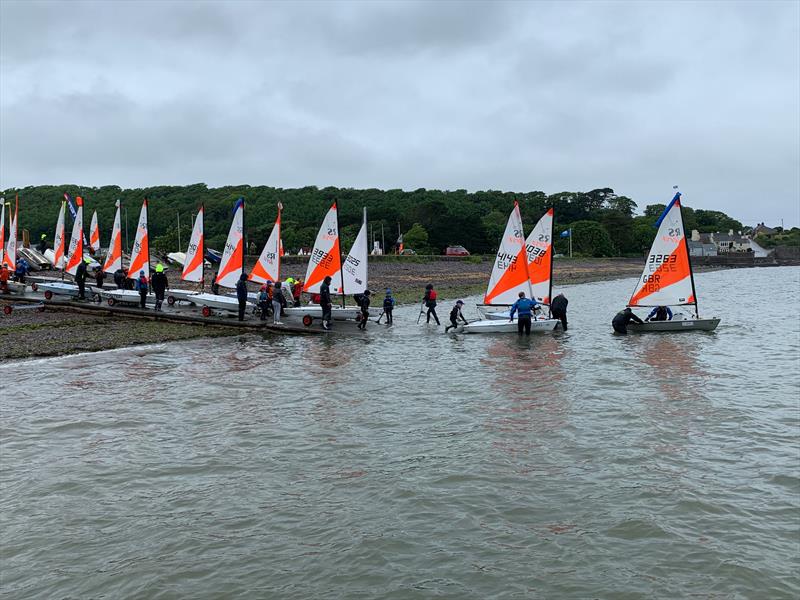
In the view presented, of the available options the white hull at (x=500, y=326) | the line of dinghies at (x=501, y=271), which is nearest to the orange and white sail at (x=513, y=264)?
the line of dinghies at (x=501, y=271)

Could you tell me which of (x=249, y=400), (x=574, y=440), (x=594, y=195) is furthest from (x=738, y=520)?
(x=594, y=195)

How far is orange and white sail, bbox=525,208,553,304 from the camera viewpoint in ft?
103

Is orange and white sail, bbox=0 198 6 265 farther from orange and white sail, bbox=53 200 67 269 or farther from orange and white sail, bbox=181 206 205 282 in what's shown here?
orange and white sail, bbox=181 206 205 282

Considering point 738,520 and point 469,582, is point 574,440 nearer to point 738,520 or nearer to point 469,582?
point 738,520

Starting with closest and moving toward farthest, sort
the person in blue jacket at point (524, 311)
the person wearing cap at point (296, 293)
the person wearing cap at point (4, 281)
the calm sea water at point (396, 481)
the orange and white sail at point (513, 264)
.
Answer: the calm sea water at point (396, 481), the person in blue jacket at point (524, 311), the orange and white sail at point (513, 264), the person wearing cap at point (296, 293), the person wearing cap at point (4, 281)

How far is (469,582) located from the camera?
8.24 m

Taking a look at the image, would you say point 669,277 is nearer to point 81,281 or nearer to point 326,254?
point 326,254

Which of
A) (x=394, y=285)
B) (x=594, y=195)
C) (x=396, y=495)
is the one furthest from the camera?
(x=594, y=195)

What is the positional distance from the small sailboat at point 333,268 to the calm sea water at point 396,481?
8.21 meters

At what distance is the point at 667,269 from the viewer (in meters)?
30.9

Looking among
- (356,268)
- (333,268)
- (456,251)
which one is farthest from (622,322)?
(456,251)

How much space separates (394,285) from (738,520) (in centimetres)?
4922

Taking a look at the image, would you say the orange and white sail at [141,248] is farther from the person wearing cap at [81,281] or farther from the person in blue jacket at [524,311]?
the person in blue jacket at [524,311]

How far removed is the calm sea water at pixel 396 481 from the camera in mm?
8430
